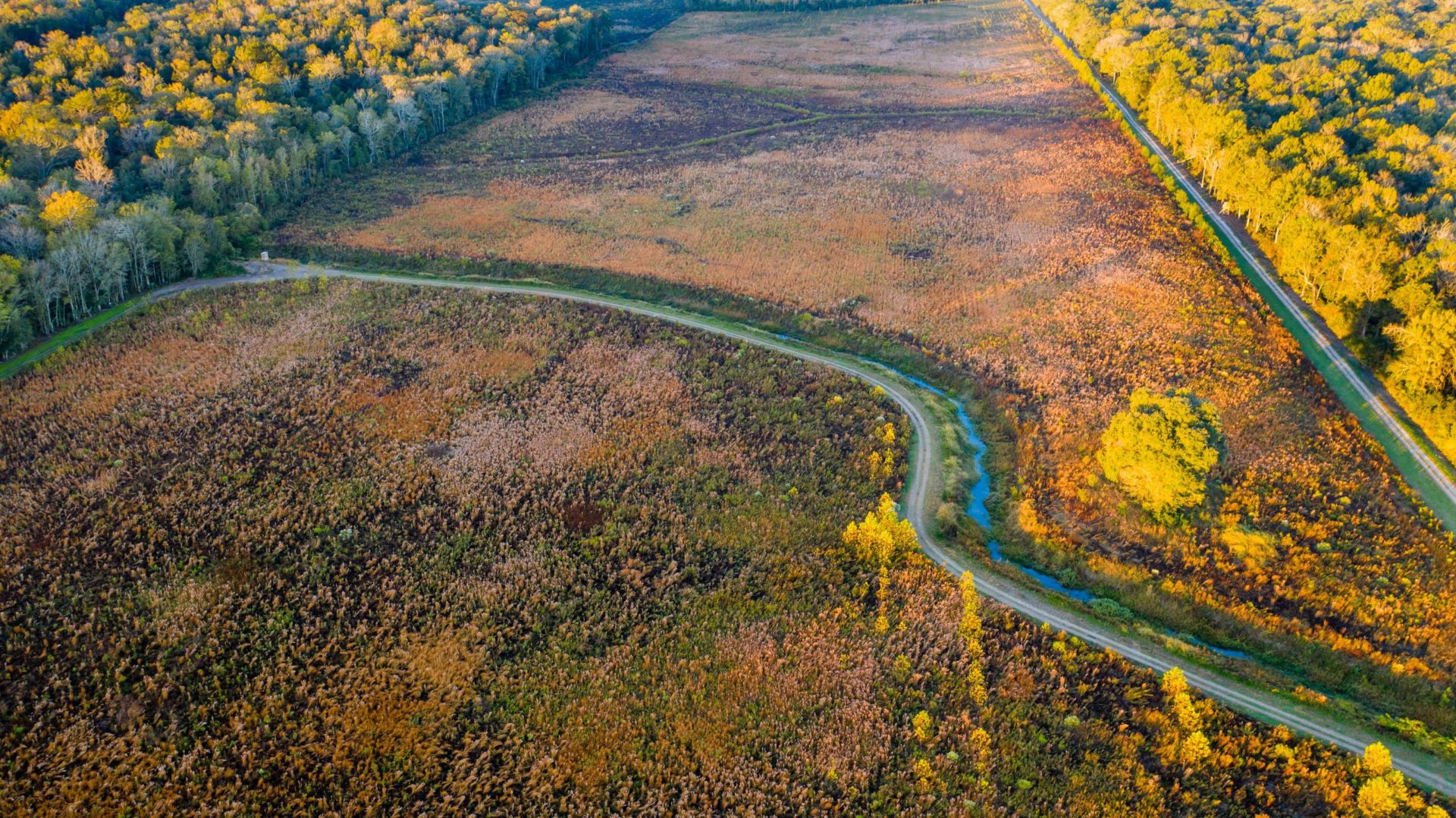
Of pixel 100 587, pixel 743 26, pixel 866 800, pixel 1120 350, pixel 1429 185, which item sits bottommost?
pixel 866 800

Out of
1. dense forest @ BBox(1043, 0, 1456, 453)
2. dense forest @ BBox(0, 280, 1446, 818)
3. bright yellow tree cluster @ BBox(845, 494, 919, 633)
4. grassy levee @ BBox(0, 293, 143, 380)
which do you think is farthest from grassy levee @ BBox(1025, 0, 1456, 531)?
grassy levee @ BBox(0, 293, 143, 380)

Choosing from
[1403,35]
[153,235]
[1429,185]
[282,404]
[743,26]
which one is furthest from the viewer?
[743,26]

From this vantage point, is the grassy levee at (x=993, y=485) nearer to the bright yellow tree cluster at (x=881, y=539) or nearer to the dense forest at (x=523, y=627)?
the bright yellow tree cluster at (x=881, y=539)

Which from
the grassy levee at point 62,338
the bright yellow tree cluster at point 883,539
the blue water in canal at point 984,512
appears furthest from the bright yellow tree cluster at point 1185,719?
the grassy levee at point 62,338

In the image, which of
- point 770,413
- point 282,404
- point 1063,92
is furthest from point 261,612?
point 1063,92

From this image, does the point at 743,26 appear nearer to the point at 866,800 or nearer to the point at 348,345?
the point at 348,345
